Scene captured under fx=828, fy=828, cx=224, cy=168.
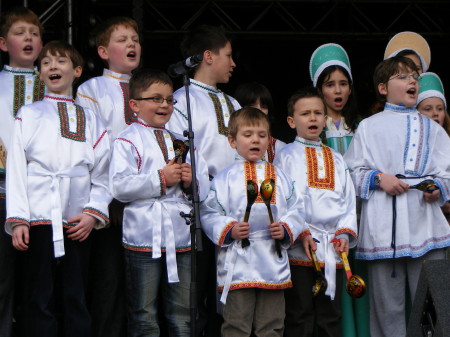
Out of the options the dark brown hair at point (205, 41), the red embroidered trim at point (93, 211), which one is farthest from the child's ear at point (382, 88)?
the red embroidered trim at point (93, 211)

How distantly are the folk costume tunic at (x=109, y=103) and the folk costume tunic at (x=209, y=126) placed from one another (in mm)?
244

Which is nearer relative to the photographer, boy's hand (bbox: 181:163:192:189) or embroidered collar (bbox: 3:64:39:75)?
boy's hand (bbox: 181:163:192:189)

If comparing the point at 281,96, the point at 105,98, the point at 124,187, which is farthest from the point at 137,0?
the point at 124,187

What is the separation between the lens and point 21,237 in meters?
3.54

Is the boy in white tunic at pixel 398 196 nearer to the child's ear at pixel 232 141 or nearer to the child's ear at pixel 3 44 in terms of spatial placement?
the child's ear at pixel 232 141

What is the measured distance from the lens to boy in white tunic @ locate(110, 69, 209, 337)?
3701 mm

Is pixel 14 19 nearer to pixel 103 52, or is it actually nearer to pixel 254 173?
pixel 103 52

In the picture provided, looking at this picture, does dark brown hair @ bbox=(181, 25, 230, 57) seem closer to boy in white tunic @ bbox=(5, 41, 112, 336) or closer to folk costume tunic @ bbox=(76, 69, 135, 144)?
folk costume tunic @ bbox=(76, 69, 135, 144)

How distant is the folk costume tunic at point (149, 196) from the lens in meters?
3.69

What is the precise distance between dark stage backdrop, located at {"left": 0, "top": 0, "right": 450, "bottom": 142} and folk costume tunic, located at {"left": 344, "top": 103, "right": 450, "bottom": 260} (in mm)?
3100

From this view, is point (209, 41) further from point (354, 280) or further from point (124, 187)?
point (354, 280)

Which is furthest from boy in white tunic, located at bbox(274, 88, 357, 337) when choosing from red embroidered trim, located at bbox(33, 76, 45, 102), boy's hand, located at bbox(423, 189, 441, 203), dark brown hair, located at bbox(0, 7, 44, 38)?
dark brown hair, located at bbox(0, 7, 44, 38)

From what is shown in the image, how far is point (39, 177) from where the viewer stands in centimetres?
363

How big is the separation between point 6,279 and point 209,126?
125 cm
